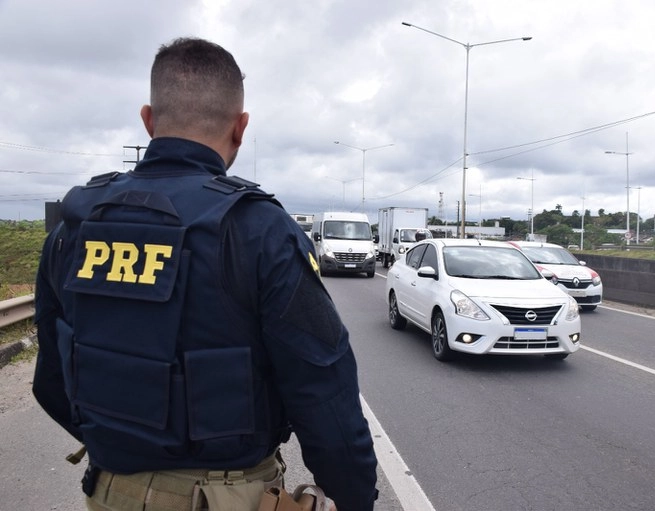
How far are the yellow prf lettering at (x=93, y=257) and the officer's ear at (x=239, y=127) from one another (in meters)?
0.51

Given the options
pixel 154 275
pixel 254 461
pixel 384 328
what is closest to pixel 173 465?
pixel 254 461

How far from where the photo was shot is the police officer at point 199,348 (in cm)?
143

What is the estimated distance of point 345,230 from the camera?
964 inches

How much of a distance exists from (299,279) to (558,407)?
509 centimetres

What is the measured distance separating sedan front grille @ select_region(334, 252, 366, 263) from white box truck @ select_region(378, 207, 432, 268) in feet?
16.3

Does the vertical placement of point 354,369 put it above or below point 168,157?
below

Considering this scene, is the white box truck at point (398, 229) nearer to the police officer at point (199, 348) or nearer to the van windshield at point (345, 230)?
the van windshield at point (345, 230)

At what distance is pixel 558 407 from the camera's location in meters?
5.72

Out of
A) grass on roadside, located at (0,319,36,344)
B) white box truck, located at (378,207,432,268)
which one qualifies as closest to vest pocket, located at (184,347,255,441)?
grass on roadside, located at (0,319,36,344)

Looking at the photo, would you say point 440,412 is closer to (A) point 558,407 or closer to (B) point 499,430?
(B) point 499,430

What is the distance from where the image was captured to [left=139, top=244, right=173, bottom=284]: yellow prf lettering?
4.72 feet

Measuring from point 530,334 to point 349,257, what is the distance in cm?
1557

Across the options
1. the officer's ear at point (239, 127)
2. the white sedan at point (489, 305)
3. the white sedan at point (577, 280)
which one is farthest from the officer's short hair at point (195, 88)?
the white sedan at point (577, 280)

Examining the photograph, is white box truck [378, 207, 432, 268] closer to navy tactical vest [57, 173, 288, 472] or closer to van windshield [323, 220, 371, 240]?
van windshield [323, 220, 371, 240]
